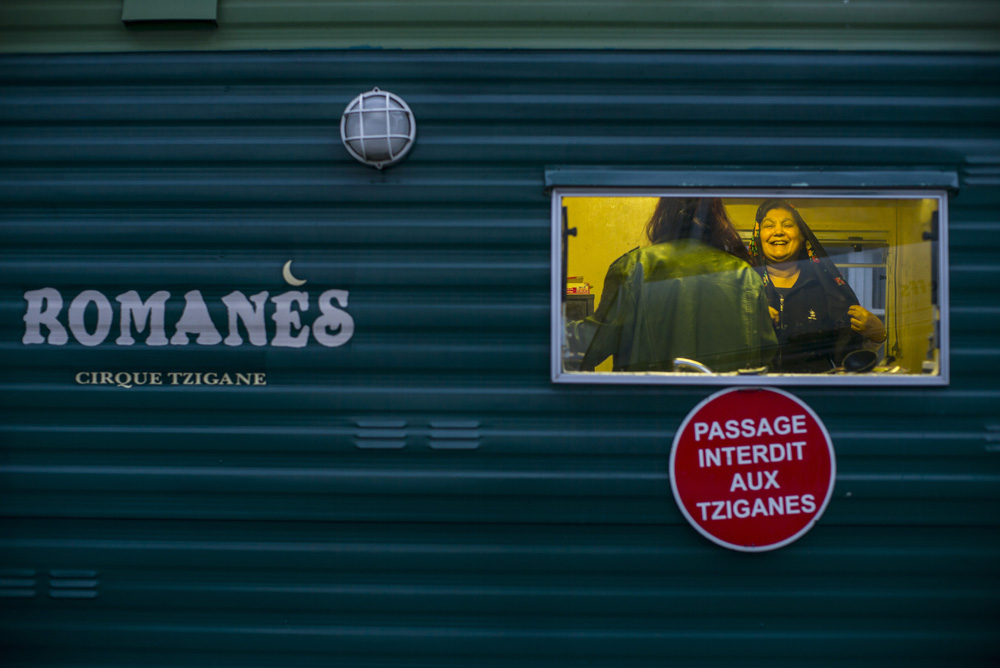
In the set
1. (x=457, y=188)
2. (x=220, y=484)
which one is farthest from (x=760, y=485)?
(x=220, y=484)

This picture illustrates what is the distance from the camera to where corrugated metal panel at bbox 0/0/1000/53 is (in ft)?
6.48

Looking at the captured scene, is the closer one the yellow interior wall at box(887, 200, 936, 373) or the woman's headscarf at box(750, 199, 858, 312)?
the yellow interior wall at box(887, 200, 936, 373)

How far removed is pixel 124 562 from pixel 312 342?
1095 mm

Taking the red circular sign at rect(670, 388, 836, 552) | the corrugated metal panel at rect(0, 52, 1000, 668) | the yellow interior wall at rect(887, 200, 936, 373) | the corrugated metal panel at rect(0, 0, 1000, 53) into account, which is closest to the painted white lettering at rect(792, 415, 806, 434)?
the red circular sign at rect(670, 388, 836, 552)

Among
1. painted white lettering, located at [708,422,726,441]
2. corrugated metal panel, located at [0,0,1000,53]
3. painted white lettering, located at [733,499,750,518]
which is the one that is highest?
corrugated metal panel, located at [0,0,1000,53]

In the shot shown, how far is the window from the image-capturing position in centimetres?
199

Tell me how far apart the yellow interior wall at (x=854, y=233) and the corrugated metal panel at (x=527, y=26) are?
0.57m

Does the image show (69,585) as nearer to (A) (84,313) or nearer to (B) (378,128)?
(A) (84,313)

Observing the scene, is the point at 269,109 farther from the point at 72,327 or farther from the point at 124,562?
the point at 124,562

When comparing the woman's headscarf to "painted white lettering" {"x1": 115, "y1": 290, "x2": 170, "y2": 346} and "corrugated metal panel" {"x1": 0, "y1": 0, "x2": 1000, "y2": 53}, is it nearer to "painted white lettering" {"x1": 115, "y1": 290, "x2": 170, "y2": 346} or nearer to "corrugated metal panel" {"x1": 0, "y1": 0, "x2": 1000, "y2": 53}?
"corrugated metal panel" {"x1": 0, "y1": 0, "x2": 1000, "y2": 53}

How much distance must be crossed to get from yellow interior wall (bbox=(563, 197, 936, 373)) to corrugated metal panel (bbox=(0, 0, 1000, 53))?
572 mm

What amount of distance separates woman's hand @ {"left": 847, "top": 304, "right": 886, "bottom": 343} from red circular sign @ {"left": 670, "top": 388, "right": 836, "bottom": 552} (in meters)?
0.46

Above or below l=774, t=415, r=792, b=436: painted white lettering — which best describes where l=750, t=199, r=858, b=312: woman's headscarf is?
above

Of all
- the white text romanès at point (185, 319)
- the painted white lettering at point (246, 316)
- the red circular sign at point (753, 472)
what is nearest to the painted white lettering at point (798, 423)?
the red circular sign at point (753, 472)
